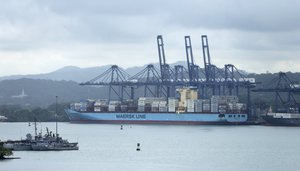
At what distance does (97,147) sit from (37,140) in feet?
29.8

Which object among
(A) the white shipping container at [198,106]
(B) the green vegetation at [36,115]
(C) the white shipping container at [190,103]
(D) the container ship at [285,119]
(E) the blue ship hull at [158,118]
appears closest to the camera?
(D) the container ship at [285,119]

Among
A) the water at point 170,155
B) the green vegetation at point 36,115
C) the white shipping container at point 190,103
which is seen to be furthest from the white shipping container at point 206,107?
the water at point 170,155

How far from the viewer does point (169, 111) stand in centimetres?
13825

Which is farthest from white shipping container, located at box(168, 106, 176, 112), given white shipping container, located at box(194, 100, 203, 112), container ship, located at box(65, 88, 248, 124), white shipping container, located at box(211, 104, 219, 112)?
white shipping container, located at box(211, 104, 219, 112)

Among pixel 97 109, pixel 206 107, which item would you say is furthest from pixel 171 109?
pixel 97 109

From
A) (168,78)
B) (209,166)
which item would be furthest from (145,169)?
(168,78)

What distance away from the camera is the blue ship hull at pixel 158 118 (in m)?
134

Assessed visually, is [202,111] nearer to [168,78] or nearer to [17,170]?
[168,78]

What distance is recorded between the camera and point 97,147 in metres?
78.5

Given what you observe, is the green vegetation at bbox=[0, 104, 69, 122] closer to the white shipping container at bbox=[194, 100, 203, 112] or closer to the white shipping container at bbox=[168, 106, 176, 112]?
the white shipping container at bbox=[168, 106, 176, 112]

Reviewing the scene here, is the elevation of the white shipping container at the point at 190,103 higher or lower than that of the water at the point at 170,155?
higher

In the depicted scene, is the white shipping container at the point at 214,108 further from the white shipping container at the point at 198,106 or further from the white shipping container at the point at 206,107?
the white shipping container at the point at 198,106

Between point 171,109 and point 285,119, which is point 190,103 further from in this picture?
point 285,119

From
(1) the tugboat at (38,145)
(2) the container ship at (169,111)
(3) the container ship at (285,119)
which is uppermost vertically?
(2) the container ship at (169,111)
